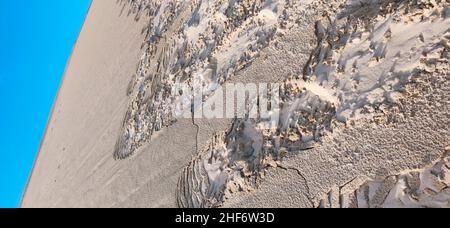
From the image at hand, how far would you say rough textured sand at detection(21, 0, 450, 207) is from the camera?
133 cm

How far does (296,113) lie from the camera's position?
167cm

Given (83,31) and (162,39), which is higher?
(83,31)

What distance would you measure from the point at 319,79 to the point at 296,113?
179 mm

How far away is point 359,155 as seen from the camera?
143 centimetres

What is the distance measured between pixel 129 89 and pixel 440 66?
2.51m

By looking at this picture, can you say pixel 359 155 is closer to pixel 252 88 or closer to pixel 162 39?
pixel 252 88

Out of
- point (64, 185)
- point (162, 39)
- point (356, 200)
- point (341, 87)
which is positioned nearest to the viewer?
point (356, 200)

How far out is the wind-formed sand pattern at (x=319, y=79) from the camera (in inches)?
53.1

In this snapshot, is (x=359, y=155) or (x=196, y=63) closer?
(x=359, y=155)

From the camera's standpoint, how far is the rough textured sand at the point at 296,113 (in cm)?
133

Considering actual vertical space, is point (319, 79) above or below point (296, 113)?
above

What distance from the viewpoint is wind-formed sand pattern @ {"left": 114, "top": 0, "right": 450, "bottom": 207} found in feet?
4.42

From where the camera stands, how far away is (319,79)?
1658 millimetres

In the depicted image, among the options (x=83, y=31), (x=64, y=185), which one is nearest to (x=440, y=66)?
(x=64, y=185)
